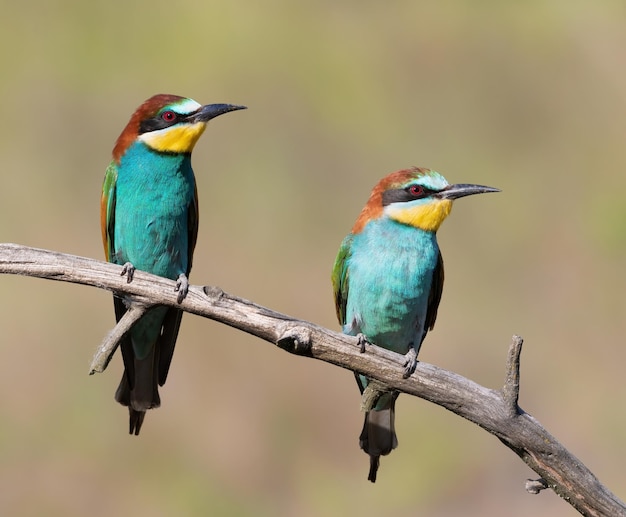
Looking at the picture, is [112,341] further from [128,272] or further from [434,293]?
[434,293]

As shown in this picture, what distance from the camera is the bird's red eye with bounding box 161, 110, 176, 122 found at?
370cm

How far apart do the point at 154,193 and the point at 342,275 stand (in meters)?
0.72

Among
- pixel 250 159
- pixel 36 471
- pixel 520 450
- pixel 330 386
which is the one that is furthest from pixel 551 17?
pixel 520 450

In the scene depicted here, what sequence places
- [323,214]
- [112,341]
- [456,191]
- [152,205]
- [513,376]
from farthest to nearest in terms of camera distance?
[323,214] → [152,205] → [456,191] → [112,341] → [513,376]

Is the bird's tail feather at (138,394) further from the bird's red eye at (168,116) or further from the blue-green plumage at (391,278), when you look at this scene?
the bird's red eye at (168,116)

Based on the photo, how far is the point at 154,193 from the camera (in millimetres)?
3750

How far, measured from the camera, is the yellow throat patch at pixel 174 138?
12.2 ft

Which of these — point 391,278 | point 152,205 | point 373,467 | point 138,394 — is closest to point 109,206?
point 152,205

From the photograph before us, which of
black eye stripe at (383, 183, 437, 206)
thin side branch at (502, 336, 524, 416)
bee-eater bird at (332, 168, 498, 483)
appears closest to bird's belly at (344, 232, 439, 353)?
bee-eater bird at (332, 168, 498, 483)

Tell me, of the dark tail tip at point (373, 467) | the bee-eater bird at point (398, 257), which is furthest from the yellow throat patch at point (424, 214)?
the dark tail tip at point (373, 467)

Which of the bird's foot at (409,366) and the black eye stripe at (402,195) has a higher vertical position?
the black eye stripe at (402,195)

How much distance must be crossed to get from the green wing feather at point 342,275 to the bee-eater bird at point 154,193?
53 cm

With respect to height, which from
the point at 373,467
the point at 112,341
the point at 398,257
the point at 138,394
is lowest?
the point at 373,467

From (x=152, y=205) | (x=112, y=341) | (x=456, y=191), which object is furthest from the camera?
(x=152, y=205)
